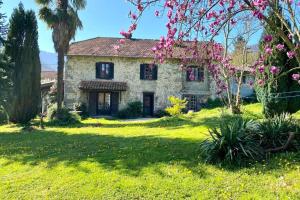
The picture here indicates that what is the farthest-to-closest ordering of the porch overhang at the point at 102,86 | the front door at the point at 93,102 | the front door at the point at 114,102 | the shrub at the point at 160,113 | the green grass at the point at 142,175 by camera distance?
the front door at the point at 114,102, the front door at the point at 93,102, the shrub at the point at 160,113, the porch overhang at the point at 102,86, the green grass at the point at 142,175

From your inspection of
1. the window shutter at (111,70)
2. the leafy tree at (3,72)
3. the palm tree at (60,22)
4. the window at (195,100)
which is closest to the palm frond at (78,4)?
the palm tree at (60,22)

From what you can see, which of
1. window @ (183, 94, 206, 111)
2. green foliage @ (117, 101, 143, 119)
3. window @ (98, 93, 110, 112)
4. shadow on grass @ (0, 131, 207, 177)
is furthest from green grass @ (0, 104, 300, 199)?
window @ (183, 94, 206, 111)

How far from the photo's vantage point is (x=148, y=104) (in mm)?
31609

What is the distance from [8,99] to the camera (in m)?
22.3

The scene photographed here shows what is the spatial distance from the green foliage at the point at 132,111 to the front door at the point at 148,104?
106cm

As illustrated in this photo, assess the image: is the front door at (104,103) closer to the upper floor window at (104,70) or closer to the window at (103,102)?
the window at (103,102)

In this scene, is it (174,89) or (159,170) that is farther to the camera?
(174,89)

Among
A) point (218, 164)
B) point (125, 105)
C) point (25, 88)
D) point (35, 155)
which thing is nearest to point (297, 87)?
point (218, 164)

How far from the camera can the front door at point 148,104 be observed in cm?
3138

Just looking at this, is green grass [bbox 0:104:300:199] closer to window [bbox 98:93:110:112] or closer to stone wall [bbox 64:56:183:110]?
stone wall [bbox 64:56:183:110]

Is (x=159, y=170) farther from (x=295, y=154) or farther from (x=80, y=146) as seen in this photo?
(x=80, y=146)

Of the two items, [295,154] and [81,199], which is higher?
[295,154]

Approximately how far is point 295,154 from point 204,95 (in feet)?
76.1

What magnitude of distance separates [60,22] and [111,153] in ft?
49.6
